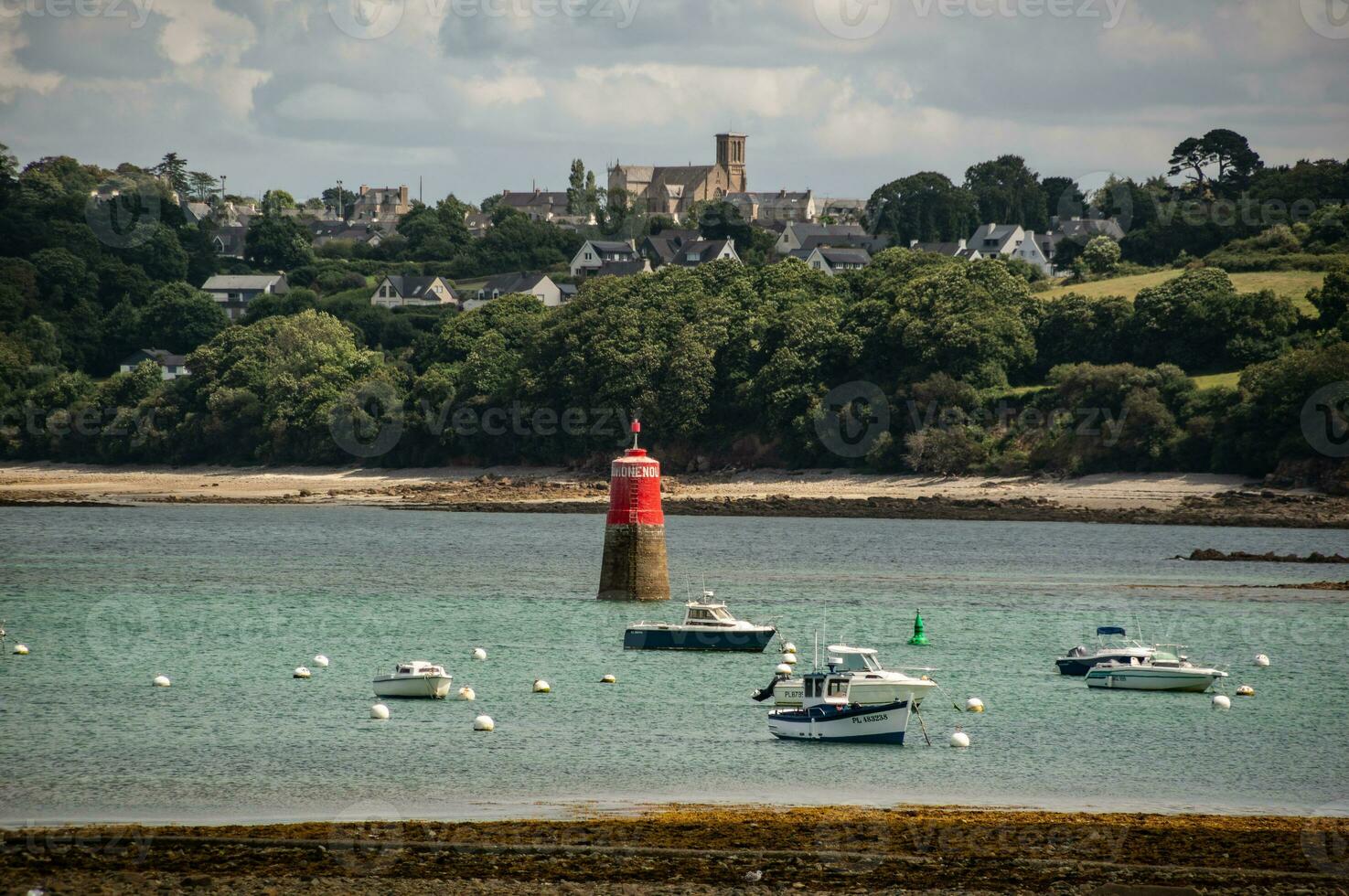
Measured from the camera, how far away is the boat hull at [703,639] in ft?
139

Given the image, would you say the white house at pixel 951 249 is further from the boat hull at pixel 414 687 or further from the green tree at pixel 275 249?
the boat hull at pixel 414 687

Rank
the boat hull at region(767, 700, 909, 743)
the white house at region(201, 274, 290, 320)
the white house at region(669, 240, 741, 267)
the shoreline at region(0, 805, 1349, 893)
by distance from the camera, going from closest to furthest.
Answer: the shoreline at region(0, 805, 1349, 893) < the boat hull at region(767, 700, 909, 743) < the white house at region(669, 240, 741, 267) < the white house at region(201, 274, 290, 320)

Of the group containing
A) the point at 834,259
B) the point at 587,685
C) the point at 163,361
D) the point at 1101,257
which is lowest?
the point at 587,685

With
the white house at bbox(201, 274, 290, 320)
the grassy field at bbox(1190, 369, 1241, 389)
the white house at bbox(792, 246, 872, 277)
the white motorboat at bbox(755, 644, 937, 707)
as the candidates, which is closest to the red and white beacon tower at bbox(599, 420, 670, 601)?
the white motorboat at bbox(755, 644, 937, 707)

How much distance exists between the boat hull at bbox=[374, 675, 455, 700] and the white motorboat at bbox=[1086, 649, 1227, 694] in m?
14.2

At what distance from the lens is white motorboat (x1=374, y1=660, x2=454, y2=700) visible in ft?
114

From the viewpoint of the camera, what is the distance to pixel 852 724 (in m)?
30.0

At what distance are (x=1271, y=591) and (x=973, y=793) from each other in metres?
35.8

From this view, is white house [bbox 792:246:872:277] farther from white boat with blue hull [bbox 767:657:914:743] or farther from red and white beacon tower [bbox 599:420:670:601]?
white boat with blue hull [bbox 767:657:914:743]

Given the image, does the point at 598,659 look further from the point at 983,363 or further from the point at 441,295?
the point at 441,295

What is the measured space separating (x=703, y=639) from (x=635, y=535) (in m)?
4.65

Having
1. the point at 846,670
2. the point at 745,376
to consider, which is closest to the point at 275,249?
the point at 745,376

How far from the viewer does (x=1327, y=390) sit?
8356 cm

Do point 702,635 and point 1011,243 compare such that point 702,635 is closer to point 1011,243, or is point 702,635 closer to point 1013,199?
point 1011,243
